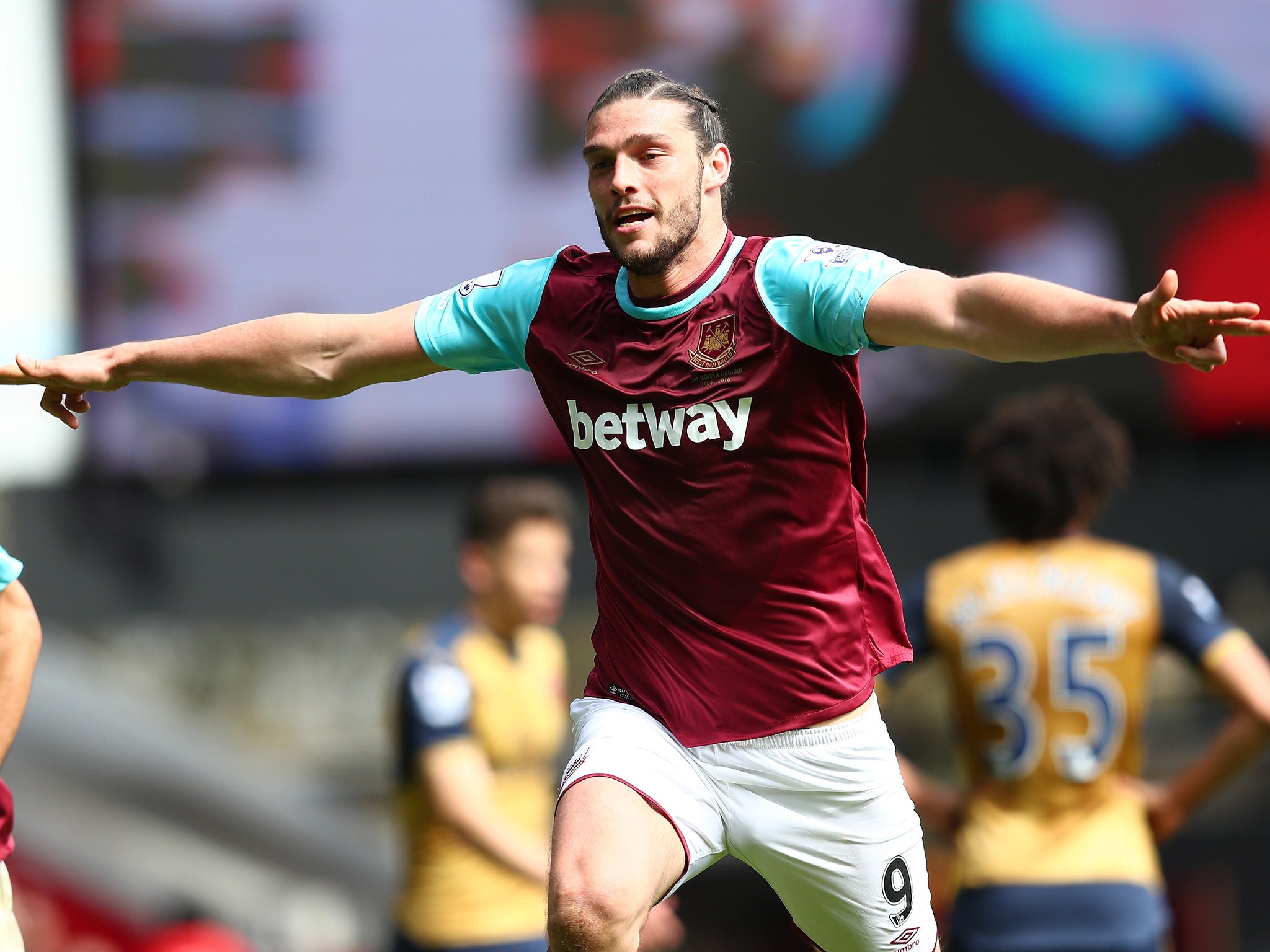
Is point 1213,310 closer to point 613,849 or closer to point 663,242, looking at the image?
point 663,242

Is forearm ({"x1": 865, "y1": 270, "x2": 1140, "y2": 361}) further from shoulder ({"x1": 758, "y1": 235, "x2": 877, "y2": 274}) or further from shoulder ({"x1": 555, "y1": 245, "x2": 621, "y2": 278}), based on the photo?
shoulder ({"x1": 555, "y1": 245, "x2": 621, "y2": 278})

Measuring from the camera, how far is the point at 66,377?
388cm

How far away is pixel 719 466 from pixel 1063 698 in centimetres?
179

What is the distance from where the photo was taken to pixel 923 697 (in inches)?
524

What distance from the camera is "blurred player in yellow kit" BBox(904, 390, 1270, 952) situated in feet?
16.3

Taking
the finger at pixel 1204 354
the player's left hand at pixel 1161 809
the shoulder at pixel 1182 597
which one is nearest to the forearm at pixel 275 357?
the finger at pixel 1204 354

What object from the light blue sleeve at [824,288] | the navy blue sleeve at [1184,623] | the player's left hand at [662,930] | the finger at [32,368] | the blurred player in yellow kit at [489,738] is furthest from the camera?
the blurred player in yellow kit at [489,738]

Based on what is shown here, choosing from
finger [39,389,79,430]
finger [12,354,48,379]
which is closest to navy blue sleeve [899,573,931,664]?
finger [39,389,79,430]

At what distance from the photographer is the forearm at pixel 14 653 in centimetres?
374

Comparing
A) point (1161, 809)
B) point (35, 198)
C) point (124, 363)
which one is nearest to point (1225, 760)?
point (1161, 809)

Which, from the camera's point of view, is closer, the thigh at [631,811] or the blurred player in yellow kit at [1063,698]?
the thigh at [631,811]

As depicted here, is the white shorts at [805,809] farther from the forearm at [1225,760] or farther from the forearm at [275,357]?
the forearm at [1225,760]

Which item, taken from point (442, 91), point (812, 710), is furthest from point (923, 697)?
point (812, 710)

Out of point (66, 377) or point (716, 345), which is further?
point (66, 377)
